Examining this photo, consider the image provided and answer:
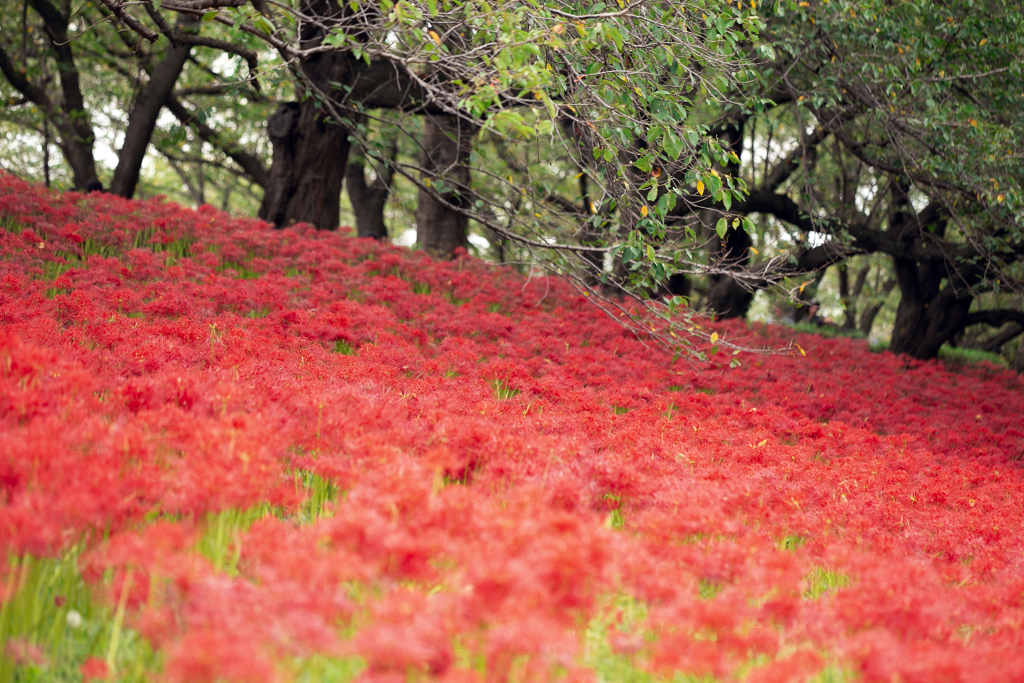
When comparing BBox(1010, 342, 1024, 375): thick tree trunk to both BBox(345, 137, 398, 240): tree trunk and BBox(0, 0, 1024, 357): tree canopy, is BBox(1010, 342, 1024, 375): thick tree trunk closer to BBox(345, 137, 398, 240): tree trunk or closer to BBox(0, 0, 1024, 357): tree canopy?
BBox(0, 0, 1024, 357): tree canopy

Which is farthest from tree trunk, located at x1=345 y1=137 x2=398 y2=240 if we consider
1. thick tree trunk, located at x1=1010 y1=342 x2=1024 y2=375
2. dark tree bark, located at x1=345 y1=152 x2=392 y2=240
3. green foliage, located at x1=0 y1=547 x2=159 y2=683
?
green foliage, located at x1=0 y1=547 x2=159 y2=683

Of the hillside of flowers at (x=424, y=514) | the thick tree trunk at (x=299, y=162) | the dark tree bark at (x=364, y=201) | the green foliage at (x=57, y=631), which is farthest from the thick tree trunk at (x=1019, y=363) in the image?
the green foliage at (x=57, y=631)

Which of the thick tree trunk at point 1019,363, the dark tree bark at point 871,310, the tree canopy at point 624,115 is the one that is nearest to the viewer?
the tree canopy at point 624,115

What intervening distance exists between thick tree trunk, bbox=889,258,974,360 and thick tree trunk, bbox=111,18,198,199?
13494mm

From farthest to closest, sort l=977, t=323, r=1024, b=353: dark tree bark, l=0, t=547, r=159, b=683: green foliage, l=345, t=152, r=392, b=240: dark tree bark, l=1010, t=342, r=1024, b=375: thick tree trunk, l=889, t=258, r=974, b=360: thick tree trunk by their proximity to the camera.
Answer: l=977, t=323, r=1024, b=353: dark tree bark < l=345, t=152, r=392, b=240: dark tree bark < l=1010, t=342, r=1024, b=375: thick tree trunk < l=889, t=258, r=974, b=360: thick tree trunk < l=0, t=547, r=159, b=683: green foliage

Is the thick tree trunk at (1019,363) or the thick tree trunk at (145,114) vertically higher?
the thick tree trunk at (145,114)

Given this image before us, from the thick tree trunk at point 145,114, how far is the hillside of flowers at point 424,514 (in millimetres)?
6287

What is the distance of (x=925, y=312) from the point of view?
12.6m

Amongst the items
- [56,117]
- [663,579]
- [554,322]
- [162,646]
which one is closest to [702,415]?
[554,322]

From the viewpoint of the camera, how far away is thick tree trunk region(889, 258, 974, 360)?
40.4 ft

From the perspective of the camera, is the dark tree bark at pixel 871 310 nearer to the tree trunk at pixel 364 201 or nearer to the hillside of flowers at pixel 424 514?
the tree trunk at pixel 364 201

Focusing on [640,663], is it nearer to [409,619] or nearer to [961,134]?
[409,619]

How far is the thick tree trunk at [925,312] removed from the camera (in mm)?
12305

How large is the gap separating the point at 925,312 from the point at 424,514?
1298cm
